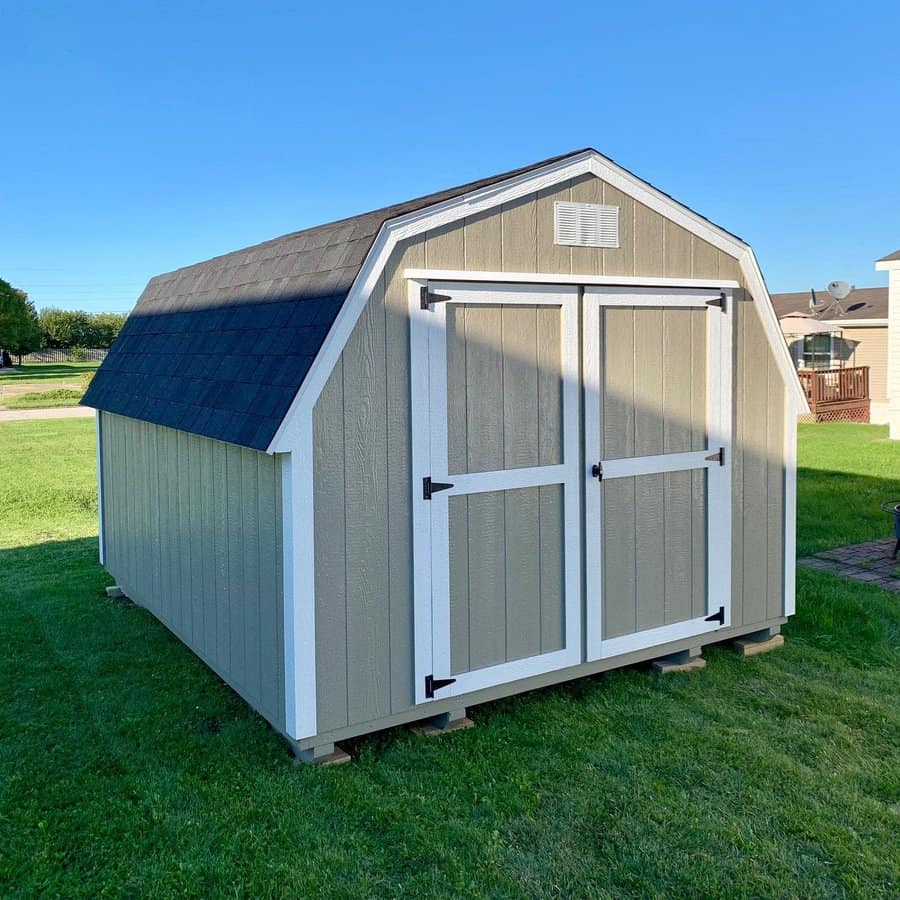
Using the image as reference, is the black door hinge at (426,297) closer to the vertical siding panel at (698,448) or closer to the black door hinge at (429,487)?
the black door hinge at (429,487)

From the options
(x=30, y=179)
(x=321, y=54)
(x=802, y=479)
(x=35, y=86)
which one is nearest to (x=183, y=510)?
(x=802, y=479)

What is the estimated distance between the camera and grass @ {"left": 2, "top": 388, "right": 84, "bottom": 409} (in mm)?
24769

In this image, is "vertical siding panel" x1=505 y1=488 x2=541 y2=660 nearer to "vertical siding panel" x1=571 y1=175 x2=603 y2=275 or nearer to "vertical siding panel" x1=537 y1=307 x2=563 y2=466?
"vertical siding panel" x1=537 y1=307 x2=563 y2=466

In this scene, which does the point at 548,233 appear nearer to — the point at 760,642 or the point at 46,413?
the point at 760,642

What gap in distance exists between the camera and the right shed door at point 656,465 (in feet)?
14.3

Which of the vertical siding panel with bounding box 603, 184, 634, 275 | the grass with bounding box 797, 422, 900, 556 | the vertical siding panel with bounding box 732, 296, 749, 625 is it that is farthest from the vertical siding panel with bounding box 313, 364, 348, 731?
the grass with bounding box 797, 422, 900, 556

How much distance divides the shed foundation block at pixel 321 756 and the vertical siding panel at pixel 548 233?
2266 millimetres

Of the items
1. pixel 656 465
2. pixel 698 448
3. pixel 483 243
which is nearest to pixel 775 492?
pixel 698 448

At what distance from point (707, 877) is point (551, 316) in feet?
7.81

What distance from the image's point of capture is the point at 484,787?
11.4 feet

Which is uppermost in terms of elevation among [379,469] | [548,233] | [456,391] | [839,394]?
[548,233]

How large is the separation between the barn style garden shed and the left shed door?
0.03ft

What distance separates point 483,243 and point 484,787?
2.25 meters

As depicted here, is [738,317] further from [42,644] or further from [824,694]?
[42,644]
